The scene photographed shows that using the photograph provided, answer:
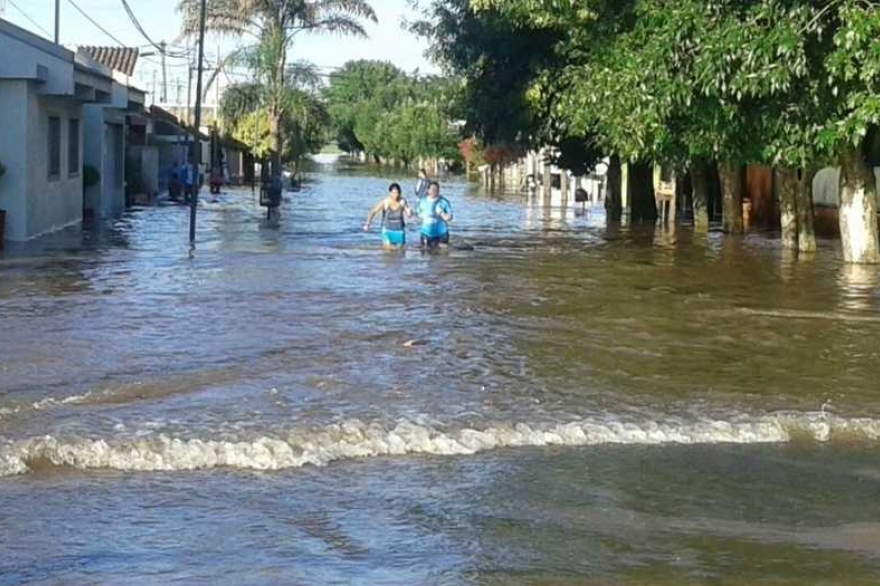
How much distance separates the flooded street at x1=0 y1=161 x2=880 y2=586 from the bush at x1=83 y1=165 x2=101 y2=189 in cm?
1395

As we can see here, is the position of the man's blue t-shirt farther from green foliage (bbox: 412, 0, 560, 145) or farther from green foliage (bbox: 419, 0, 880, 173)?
green foliage (bbox: 412, 0, 560, 145)

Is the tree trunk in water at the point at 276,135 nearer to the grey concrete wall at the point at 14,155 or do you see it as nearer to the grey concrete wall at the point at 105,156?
the grey concrete wall at the point at 105,156

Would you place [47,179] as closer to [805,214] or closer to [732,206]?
[805,214]

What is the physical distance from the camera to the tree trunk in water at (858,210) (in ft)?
72.1

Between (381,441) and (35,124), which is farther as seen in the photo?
(35,124)

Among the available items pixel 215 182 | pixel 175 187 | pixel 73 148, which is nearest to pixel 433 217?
pixel 73 148

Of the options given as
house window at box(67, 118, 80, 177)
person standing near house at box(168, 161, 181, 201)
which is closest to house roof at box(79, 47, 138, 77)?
person standing near house at box(168, 161, 181, 201)

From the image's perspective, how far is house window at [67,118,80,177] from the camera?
30.0m

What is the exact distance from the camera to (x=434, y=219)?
25.0m

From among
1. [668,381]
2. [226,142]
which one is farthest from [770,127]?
[226,142]

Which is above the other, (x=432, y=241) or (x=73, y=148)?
(x=73, y=148)

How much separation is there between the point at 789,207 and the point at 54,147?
1455 cm

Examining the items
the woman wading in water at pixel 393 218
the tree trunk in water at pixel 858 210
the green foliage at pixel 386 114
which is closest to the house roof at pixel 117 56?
the woman wading in water at pixel 393 218

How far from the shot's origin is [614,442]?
937 centimetres
